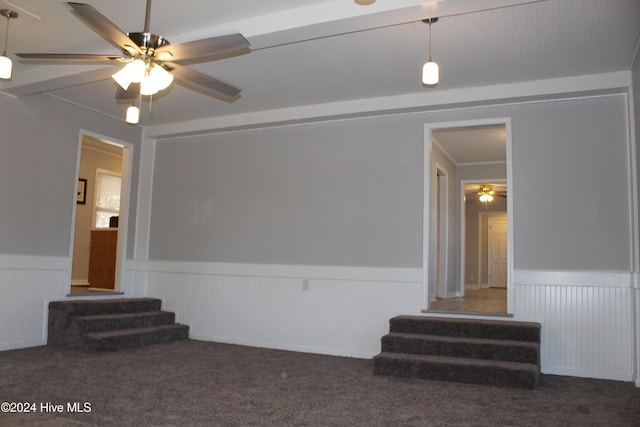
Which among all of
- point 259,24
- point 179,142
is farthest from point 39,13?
point 179,142

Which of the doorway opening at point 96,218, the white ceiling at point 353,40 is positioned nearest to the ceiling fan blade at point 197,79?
the white ceiling at point 353,40

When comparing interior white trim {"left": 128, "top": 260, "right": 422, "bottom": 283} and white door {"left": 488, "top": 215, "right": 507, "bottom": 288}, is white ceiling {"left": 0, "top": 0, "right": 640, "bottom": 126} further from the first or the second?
white door {"left": 488, "top": 215, "right": 507, "bottom": 288}

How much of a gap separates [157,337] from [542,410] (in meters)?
4.20

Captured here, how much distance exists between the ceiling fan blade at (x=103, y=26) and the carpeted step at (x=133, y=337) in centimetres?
343

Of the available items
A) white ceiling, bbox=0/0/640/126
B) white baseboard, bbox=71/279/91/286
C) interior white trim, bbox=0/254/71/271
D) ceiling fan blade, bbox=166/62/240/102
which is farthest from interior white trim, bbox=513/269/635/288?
white baseboard, bbox=71/279/91/286

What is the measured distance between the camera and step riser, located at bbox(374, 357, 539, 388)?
13.7ft

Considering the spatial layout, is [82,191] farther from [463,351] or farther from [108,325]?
[463,351]

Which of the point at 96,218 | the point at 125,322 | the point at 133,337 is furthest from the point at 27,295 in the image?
the point at 96,218

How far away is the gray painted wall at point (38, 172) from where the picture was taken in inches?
212

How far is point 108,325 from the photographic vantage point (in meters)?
5.77

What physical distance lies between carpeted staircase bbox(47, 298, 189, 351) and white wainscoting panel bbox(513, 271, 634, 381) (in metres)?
3.98

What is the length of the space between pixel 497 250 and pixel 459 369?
9.65 metres

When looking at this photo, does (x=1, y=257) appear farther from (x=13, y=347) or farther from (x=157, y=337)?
(x=157, y=337)

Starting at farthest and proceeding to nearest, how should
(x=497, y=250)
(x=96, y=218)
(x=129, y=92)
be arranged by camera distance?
(x=497, y=250)
(x=96, y=218)
(x=129, y=92)
